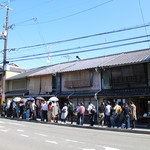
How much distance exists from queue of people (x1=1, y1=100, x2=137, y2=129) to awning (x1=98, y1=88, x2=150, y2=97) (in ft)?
2.99

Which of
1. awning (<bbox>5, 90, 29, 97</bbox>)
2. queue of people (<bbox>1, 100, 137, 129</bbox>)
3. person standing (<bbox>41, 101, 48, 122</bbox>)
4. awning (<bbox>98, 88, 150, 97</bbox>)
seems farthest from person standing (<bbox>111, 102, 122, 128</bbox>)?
awning (<bbox>5, 90, 29, 97</bbox>)

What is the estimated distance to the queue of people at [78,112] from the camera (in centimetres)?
1429

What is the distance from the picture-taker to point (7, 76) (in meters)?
33.8

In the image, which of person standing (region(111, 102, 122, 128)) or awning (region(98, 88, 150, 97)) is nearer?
person standing (region(111, 102, 122, 128))

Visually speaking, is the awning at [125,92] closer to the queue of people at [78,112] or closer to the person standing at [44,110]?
the queue of people at [78,112]

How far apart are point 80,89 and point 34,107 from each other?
17.0 ft

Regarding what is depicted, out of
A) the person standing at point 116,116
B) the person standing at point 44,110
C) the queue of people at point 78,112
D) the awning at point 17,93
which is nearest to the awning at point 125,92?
the queue of people at point 78,112

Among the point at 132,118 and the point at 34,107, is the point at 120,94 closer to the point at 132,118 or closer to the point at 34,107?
the point at 132,118

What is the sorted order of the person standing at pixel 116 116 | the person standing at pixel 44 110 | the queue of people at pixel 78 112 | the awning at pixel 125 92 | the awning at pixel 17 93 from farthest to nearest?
the awning at pixel 17 93, the person standing at pixel 44 110, the awning at pixel 125 92, the person standing at pixel 116 116, the queue of people at pixel 78 112

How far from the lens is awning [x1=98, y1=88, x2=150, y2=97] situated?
1643cm

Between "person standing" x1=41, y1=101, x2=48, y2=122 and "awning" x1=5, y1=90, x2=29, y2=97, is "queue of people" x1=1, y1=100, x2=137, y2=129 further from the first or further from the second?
"awning" x1=5, y1=90, x2=29, y2=97

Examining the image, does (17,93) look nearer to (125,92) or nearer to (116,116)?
(125,92)

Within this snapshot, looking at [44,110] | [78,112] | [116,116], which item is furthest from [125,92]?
[44,110]

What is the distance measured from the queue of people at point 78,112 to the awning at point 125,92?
0.91m
